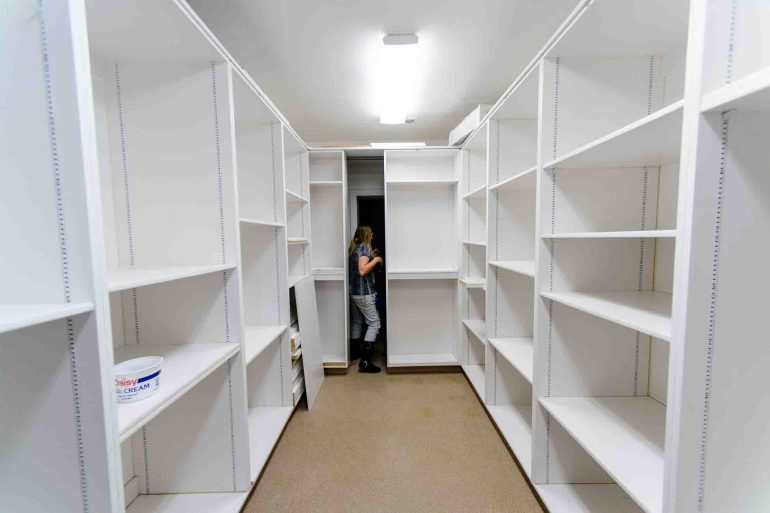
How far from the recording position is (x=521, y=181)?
1.94m

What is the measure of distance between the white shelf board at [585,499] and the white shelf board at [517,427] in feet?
0.44

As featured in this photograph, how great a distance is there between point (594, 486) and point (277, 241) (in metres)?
2.36

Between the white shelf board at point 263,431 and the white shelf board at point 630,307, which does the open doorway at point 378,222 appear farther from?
the white shelf board at point 630,307

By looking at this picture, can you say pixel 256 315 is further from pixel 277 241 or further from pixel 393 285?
pixel 393 285

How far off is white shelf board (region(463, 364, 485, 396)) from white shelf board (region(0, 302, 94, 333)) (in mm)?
2608

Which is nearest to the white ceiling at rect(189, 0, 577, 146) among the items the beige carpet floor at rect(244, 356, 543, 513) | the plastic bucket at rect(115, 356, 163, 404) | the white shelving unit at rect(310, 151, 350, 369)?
the white shelving unit at rect(310, 151, 350, 369)

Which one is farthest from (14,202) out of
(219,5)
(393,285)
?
(393,285)

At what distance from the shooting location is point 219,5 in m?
1.69

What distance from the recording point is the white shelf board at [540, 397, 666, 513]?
1.04 m

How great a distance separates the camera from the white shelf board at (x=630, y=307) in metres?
1.00

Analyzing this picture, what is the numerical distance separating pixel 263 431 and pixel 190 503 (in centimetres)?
60

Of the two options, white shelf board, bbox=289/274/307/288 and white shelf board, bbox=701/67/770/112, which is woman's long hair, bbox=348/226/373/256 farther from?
white shelf board, bbox=701/67/770/112

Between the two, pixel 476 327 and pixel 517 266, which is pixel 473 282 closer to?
pixel 476 327

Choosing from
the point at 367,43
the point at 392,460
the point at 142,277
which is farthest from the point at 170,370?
the point at 367,43
